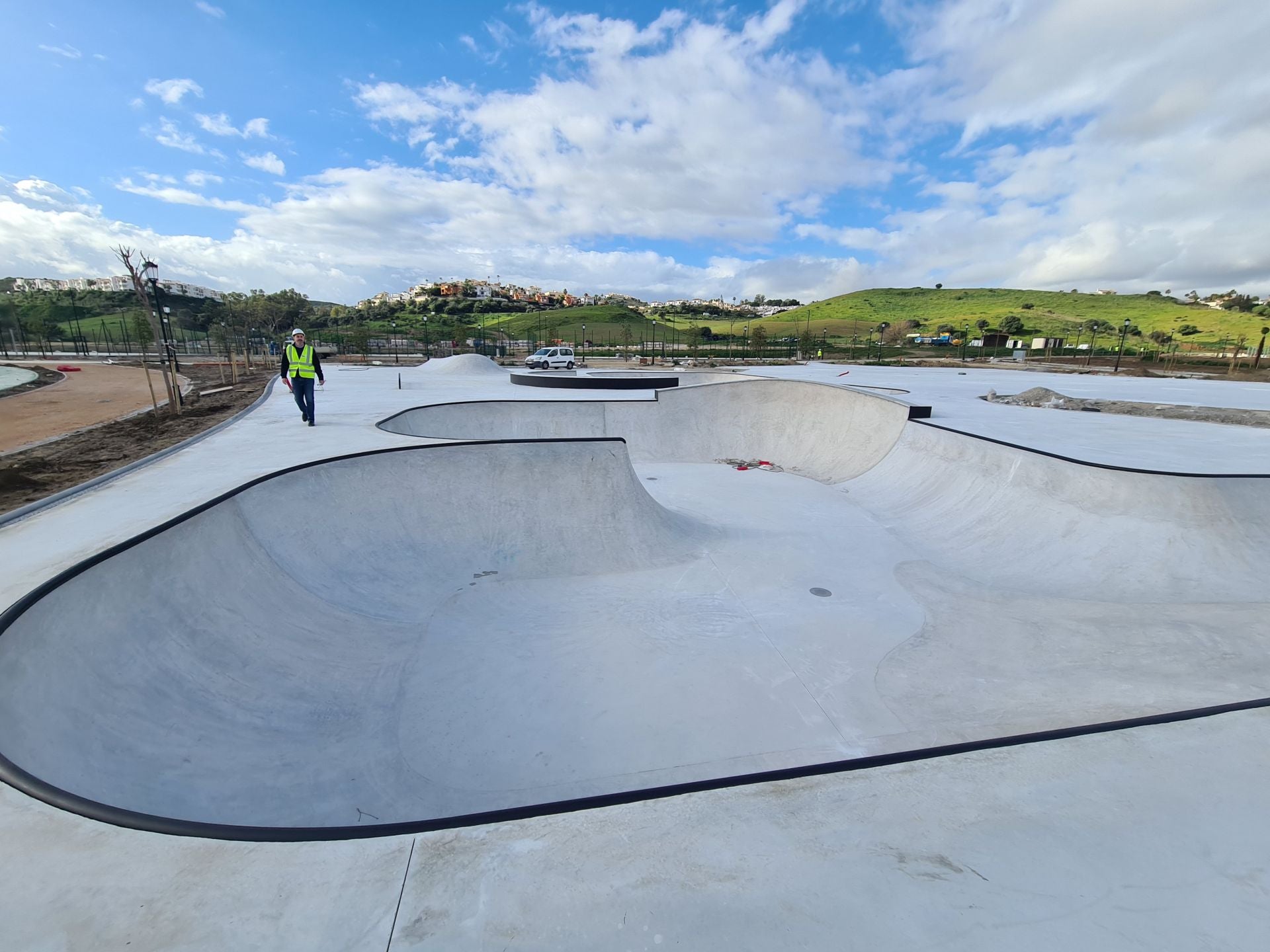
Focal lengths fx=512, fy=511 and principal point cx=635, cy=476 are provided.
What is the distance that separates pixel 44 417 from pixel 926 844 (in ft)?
82.1

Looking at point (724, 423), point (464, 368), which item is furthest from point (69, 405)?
point (724, 423)

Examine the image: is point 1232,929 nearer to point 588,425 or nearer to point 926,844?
point 926,844

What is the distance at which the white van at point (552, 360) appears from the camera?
1038 inches

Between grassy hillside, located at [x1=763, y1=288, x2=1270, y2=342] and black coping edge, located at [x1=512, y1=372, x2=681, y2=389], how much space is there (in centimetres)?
7581

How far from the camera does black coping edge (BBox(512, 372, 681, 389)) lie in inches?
703

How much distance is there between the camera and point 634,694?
4.81m

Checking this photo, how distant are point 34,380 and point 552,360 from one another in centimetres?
2607

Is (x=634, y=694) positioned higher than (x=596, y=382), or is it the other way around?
(x=596, y=382)

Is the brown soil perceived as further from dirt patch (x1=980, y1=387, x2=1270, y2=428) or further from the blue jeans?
dirt patch (x1=980, y1=387, x2=1270, y2=428)

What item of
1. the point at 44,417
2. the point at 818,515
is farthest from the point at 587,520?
the point at 44,417

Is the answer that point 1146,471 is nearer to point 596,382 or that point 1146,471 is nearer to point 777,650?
point 777,650

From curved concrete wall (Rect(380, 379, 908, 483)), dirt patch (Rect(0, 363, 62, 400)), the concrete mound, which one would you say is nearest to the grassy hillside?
the concrete mound

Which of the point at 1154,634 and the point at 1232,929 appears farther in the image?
the point at 1154,634

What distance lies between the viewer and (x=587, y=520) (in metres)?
8.16
